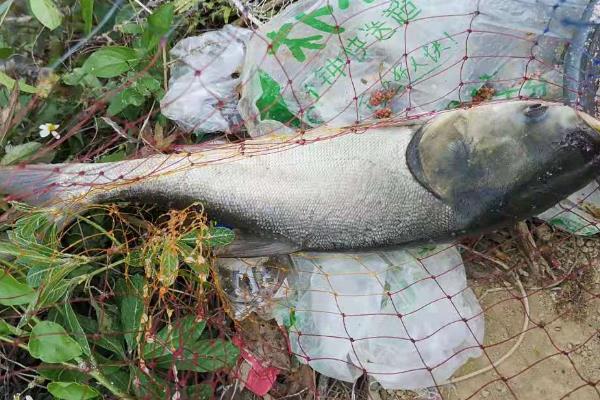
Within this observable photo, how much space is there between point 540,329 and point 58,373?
2.13 metres

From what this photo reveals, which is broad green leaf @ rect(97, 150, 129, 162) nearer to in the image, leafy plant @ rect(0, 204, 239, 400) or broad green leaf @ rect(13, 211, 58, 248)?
leafy plant @ rect(0, 204, 239, 400)

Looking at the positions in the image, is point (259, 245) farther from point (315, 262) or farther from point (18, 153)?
point (18, 153)

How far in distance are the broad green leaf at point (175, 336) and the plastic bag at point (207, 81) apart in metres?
0.88

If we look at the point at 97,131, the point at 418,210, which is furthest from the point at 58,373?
the point at 418,210

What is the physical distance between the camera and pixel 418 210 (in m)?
2.67

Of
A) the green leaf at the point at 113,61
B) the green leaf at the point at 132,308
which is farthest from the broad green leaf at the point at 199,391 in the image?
the green leaf at the point at 113,61

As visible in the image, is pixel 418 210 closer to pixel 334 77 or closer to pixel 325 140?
pixel 325 140

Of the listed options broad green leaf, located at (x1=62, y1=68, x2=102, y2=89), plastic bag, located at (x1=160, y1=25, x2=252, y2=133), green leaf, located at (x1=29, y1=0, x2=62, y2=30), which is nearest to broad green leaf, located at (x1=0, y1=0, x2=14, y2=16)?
green leaf, located at (x1=29, y1=0, x2=62, y2=30)

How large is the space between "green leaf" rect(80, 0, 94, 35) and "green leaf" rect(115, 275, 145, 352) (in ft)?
4.04

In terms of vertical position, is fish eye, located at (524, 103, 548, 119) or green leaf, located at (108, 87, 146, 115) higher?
fish eye, located at (524, 103, 548, 119)

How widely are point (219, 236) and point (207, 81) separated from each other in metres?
0.84

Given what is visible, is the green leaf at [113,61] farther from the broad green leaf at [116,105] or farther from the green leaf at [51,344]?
the green leaf at [51,344]

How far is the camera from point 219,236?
271cm

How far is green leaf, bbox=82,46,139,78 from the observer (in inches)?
120
